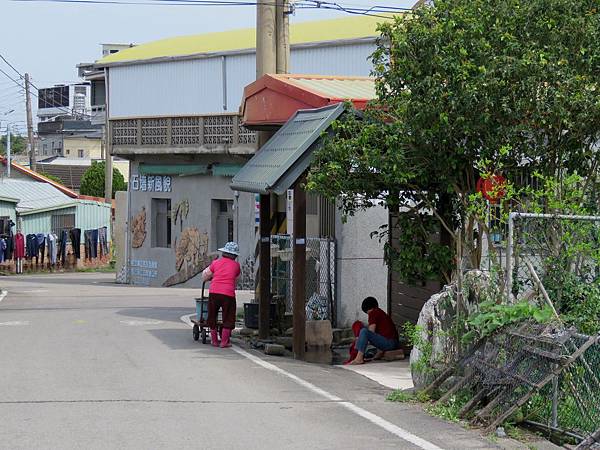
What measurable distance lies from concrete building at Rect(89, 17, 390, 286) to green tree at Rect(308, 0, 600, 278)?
2078 cm

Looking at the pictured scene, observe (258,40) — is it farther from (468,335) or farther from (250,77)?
(250,77)

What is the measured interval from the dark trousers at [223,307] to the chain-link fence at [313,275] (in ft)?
9.69

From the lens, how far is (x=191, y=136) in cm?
3656

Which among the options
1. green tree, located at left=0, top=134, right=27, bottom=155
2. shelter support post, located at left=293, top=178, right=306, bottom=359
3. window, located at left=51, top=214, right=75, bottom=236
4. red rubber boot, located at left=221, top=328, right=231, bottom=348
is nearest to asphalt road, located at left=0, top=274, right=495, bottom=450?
red rubber boot, located at left=221, top=328, right=231, bottom=348

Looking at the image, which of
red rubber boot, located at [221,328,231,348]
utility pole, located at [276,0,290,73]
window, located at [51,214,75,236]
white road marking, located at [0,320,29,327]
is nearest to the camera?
red rubber boot, located at [221,328,231,348]

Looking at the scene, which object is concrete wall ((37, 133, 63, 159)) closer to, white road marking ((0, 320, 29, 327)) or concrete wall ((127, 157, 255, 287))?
concrete wall ((127, 157, 255, 287))

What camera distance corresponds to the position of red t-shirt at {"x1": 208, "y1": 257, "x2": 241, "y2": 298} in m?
15.6

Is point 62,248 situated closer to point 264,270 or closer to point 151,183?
point 151,183

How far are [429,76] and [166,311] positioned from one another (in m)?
11.6

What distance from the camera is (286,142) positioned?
15.8 metres

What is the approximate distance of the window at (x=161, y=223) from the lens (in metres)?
40.2

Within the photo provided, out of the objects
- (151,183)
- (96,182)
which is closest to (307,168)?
(151,183)

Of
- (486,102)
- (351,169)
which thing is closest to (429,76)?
(486,102)

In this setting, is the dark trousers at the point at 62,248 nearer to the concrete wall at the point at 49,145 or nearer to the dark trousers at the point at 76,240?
the dark trousers at the point at 76,240
